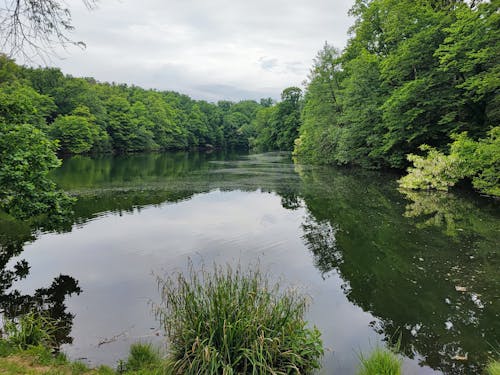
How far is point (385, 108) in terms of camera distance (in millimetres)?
25562

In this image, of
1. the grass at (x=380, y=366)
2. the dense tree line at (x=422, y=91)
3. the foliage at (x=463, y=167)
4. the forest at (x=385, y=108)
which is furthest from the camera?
the dense tree line at (x=422, y=91)

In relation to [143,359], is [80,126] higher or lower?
higher

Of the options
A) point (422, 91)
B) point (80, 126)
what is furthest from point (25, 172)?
point (80, 126)

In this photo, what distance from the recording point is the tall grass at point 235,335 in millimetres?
4008

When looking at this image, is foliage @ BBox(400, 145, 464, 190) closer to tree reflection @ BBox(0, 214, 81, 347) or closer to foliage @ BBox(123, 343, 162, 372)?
foliage @ BBox(123, 343, 162, 372)

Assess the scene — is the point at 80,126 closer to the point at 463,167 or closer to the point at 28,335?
the point at 463,167

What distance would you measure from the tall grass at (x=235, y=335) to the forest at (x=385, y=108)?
3.94 meters

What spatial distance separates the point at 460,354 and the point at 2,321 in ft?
24.2

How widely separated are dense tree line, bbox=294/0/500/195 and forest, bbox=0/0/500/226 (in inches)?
3.1

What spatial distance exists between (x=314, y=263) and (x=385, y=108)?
20.2 meters

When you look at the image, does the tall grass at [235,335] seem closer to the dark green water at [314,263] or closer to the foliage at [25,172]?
the dark green water at [314,263]

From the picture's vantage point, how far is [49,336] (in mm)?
Answer: 5223

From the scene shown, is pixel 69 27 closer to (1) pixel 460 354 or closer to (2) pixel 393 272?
(1) pixel 460 354

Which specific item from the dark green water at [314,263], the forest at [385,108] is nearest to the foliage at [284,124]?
the forest at [385,108]
